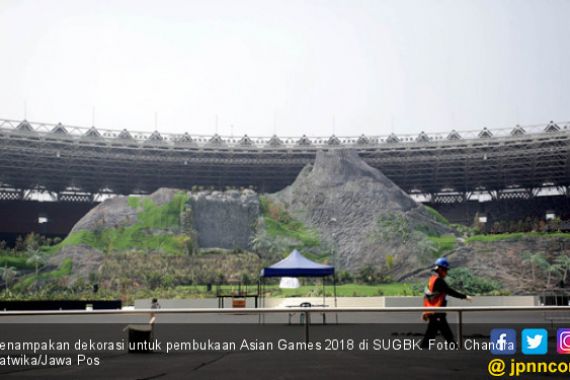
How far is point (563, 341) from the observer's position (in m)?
14.3

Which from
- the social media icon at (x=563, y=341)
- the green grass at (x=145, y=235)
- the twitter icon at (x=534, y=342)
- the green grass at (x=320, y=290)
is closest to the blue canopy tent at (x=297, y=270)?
the social media icon at (x=563, y=341)

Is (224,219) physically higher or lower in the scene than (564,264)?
higher

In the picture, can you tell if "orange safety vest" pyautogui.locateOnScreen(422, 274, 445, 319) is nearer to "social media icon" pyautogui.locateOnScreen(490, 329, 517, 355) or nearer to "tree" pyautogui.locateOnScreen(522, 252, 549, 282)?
"social media icon" pyautogui.locateOnScreen(490, 329, 517, 355)

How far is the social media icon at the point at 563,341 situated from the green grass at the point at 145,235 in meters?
76.0

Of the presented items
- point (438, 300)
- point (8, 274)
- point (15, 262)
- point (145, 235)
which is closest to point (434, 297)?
point (438, 300)

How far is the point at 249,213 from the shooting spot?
9900 cm

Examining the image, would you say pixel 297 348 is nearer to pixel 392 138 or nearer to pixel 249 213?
pixel 249 213

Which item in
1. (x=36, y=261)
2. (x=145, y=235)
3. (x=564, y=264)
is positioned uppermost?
(x=145, y=235)

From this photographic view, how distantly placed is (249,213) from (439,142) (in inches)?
1449

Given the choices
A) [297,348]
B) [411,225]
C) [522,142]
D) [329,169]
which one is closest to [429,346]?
[297,348]

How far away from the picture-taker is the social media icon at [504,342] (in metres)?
13.9

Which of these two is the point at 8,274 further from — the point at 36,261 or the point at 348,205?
the point at 348,205

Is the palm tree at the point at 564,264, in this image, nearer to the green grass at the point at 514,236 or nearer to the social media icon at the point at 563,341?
the green grass at the point at 514,236

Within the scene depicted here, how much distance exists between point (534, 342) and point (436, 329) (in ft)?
6.30
